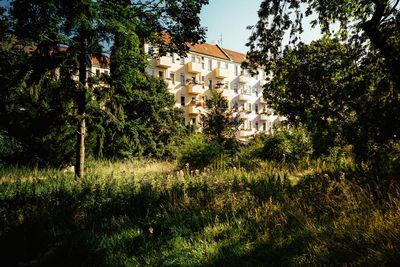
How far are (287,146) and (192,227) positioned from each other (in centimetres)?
796

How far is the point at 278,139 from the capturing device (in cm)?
1071

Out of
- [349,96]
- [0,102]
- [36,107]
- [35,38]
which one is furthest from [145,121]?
[349,96]

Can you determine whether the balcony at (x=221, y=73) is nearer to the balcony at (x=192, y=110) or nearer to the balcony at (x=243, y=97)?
the balcony at (x=243, y=97)

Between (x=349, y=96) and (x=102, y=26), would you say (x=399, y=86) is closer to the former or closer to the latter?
(x=349, y=96)

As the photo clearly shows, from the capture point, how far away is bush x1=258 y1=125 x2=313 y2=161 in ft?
34.2

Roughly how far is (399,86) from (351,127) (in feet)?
3.31

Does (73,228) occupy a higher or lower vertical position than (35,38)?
lower

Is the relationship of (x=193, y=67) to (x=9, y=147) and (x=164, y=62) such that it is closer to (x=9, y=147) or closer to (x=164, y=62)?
(x=164, y=62)

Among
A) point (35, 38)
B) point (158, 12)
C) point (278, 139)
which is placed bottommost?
point (278, 139)

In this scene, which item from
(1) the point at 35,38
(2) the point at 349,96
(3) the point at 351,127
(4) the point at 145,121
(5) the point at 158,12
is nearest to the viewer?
(3) the point at 351,127

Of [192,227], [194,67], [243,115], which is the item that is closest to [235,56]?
[243,115]

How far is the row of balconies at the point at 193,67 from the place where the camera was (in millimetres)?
29766

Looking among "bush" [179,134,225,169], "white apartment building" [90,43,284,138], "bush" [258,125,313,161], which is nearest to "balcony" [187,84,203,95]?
"white apartment building" [90,43,284,138]

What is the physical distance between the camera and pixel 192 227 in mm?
3990
